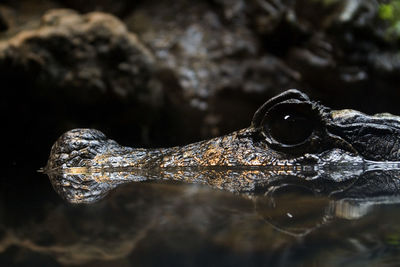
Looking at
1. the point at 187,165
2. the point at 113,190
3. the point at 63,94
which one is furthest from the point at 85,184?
the point at 63,94

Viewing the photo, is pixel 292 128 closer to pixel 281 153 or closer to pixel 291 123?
pixel 291 123

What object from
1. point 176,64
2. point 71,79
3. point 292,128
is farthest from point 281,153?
point 176,64

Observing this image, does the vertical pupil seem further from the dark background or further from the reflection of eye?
the dark background

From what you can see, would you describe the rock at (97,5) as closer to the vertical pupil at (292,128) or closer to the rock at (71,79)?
the rock at (71,79)

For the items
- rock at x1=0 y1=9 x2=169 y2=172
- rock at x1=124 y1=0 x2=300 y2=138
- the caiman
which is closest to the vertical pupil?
the caiman

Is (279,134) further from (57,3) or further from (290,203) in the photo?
(57,3)

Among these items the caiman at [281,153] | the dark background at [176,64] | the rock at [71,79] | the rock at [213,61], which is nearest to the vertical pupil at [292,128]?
the caiman at [281,153]
